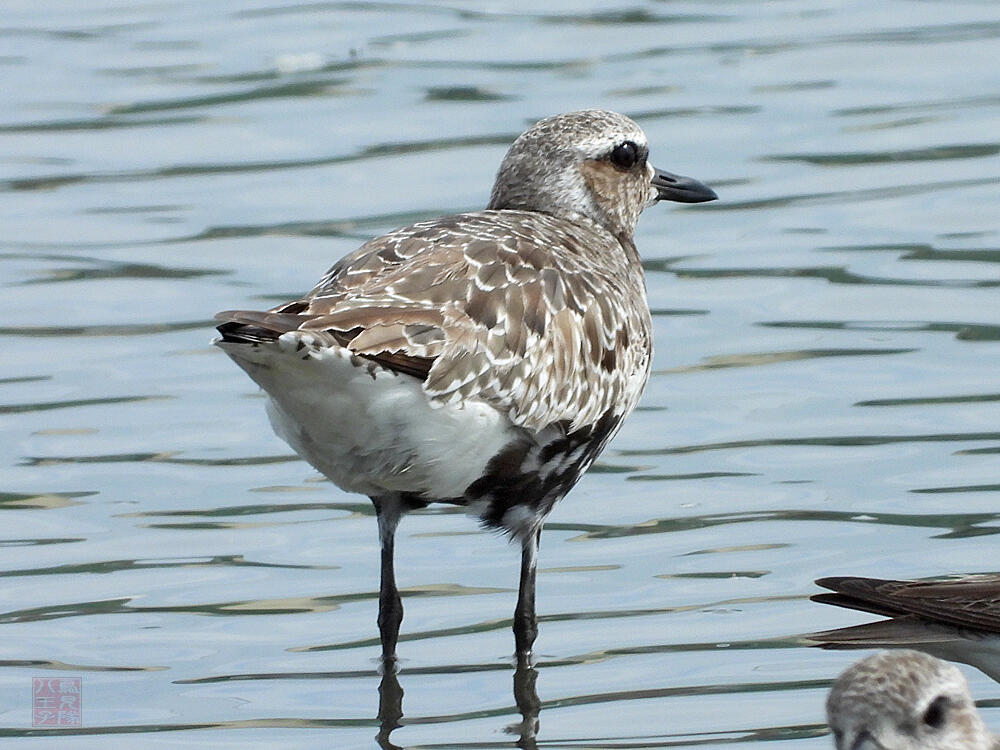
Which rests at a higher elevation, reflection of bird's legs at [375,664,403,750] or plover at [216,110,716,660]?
plover at [216,110,716,660]

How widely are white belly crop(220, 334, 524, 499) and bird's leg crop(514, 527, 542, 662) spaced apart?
475 millimetres

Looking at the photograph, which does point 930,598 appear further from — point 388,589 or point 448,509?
point 448,509

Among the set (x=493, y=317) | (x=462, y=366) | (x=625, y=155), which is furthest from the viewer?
(x=625, y=155)

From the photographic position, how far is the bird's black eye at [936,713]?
19.7ft

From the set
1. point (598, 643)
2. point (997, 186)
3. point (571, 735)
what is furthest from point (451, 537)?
point (997, 186)

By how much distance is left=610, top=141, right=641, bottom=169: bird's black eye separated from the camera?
32.4 ft

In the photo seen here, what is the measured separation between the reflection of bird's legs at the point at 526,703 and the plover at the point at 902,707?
1689 millimetres

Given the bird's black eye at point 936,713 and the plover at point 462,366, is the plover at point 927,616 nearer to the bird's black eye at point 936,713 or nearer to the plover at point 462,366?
the bird's black eye at point 936,713

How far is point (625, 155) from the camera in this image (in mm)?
9914

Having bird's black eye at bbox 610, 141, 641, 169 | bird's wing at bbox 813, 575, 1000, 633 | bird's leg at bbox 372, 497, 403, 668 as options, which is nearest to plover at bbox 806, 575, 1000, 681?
bird's wing at bbox 813, 575, 1000, 633

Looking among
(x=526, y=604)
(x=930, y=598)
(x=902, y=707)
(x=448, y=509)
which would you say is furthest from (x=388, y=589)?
(x=902, y=707)

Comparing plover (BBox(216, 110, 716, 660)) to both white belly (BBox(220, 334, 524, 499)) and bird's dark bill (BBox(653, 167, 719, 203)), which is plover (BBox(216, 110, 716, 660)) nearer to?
white belly (BBox(220, 334, 524, 499))

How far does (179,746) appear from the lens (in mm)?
7602

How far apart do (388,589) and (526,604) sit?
47 cm
